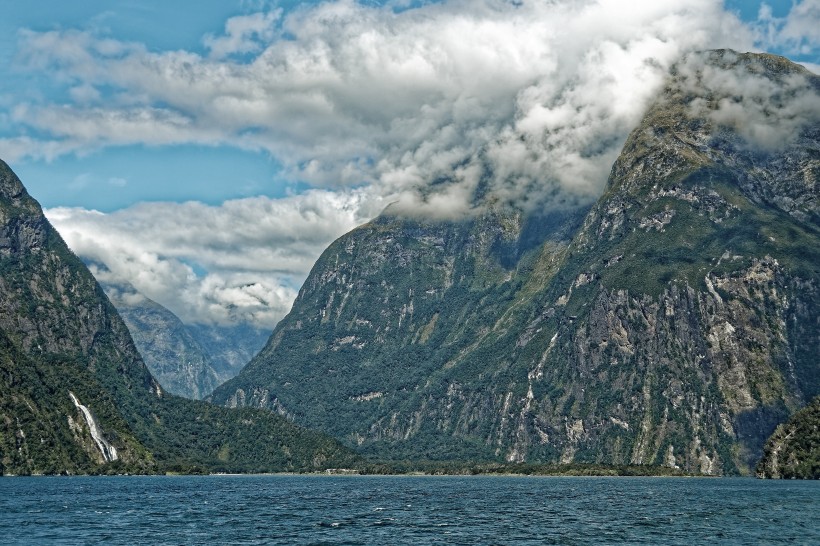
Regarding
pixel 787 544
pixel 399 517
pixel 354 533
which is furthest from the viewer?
pixel 399 517

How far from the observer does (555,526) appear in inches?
6762

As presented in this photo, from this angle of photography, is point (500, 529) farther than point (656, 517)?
No

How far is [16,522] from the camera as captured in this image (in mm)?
176750

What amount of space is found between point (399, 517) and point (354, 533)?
36.9 m

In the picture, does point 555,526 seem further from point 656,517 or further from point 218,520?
point 218,520

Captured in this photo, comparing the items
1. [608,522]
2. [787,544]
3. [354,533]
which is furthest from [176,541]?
[787,544]

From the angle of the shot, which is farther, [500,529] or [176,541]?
[500,529]

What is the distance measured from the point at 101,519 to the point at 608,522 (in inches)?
3932

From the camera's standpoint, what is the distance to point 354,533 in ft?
525

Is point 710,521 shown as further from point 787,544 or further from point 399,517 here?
point 399,517

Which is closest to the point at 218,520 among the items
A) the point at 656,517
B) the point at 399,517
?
the point at 399,517

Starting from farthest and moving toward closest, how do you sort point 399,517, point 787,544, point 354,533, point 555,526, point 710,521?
point 399,517 < point 710,521 < point 555,526 < point 354,533 < point 787,544

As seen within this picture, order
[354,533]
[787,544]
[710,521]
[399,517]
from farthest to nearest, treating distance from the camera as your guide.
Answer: [399,517]
[710,521]
[354,533]
[787,544]

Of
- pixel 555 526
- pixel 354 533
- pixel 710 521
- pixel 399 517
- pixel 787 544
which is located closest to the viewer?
pixel 787 544
